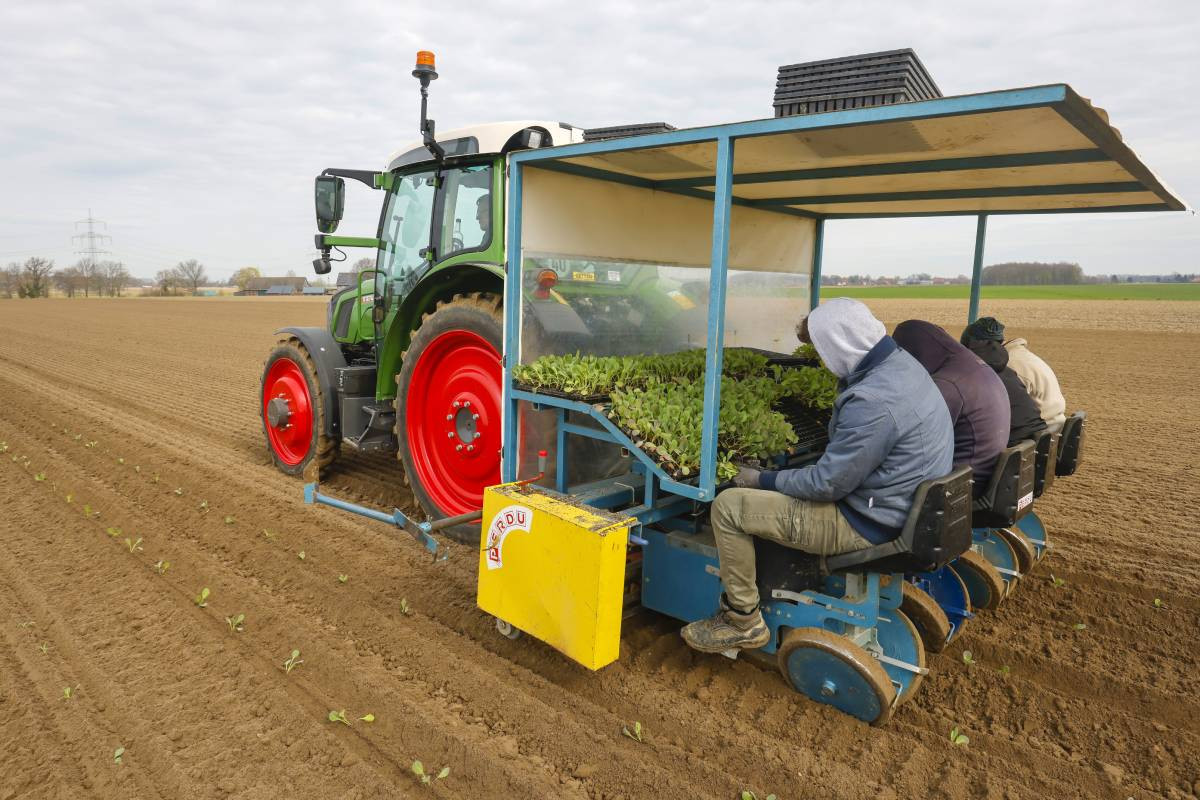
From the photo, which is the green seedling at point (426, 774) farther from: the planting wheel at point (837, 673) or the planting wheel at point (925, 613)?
the planting wheel at point (925, 613)

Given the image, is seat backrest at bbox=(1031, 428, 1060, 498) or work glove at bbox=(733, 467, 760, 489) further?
seat backrest at bbox=(1031, 428, 1060, 498)

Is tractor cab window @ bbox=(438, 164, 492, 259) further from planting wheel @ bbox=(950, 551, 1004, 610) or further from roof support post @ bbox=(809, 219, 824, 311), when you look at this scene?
planting wheel @ bbox=(950, 551, 1004, 610)

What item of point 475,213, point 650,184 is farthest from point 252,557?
point 650,184

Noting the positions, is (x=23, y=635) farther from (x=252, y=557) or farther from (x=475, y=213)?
(x=475, y=213)

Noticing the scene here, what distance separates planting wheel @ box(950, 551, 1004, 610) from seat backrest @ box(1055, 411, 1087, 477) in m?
0.99

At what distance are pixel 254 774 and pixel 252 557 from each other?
2369 millimetres

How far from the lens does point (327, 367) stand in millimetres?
6602

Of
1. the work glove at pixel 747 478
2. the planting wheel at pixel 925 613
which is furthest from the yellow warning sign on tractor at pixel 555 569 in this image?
the planting wheel at pixel 925 613

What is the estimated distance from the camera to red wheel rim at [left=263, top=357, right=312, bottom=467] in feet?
22.5

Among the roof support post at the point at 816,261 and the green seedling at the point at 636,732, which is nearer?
the green seedling at the point at 636,732

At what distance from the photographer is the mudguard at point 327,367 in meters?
6.53

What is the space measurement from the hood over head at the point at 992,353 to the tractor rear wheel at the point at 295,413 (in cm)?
506

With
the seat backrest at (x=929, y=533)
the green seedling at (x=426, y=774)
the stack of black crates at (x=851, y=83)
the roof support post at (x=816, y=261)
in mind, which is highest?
the stack of black crates at (x=851, y=83)

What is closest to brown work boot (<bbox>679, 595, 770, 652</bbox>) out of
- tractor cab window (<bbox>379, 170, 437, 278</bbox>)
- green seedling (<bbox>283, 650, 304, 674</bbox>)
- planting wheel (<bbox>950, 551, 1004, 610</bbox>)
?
planting wheel (<bbox>950, 551, 1004, 610</bbox>)
